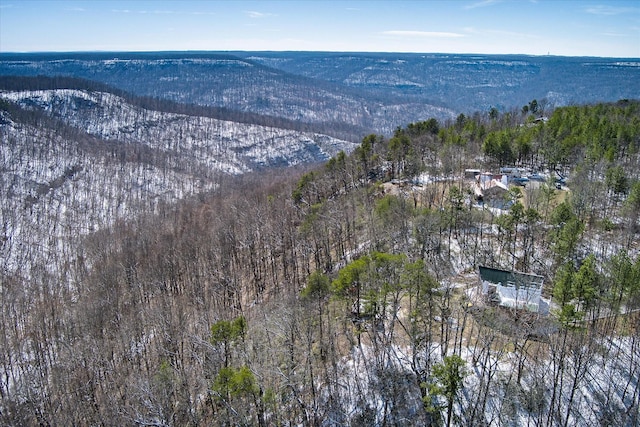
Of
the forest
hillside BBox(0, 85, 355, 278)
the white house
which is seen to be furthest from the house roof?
hillside BBox(0, 85, 355, 278)

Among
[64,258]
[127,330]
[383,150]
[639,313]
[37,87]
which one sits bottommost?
[64,258]

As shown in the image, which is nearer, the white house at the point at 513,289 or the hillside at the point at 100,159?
the white house at the point at 513,289

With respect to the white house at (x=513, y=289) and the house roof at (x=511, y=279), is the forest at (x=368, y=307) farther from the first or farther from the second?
the house roof at (x=511, y=279)

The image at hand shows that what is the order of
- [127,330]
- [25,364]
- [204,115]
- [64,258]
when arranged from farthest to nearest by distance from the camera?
[204,115]
[64,258]
[25,364]
[127,330]

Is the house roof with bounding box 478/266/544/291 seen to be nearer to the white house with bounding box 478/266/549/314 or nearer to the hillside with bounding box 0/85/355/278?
the white house with bounding box 478/266/549/314

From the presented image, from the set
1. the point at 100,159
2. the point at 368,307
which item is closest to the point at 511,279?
the point at 368,307

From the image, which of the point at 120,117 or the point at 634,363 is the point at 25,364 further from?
the point at 120,117

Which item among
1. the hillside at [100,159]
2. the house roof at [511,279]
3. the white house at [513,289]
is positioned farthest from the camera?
the hillside at [100,159]

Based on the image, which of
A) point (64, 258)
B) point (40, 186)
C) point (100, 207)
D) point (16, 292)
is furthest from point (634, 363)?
point (40, 186)

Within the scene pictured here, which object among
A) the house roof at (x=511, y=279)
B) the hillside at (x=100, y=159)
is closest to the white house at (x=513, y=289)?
the house roof at (x=511, y=279)
